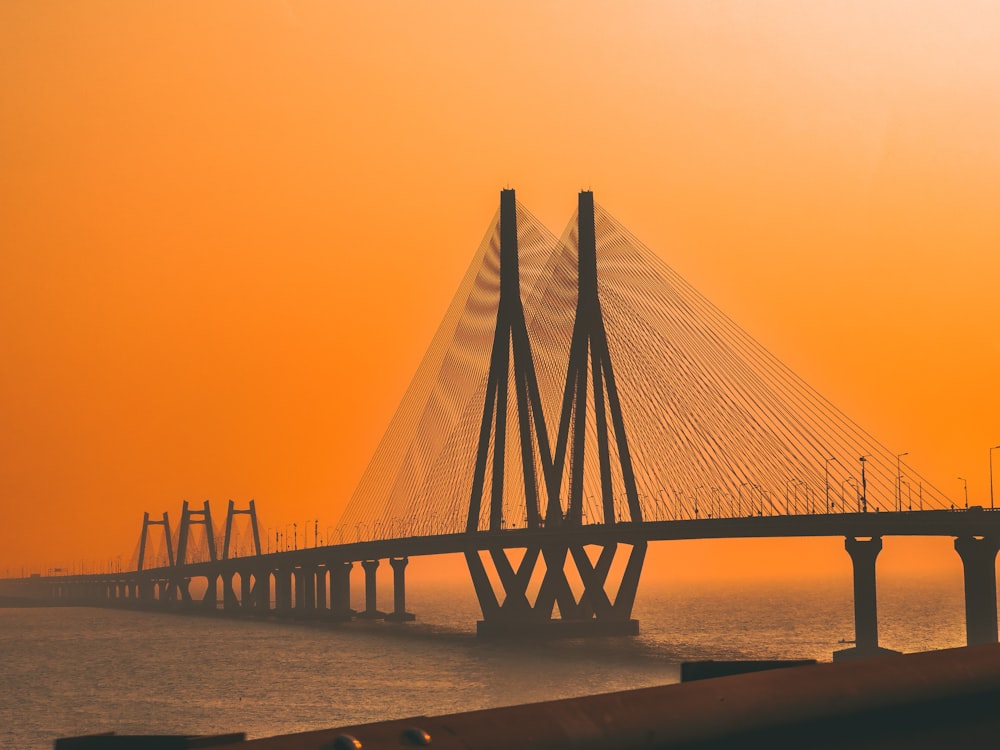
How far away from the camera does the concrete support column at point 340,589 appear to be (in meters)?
146

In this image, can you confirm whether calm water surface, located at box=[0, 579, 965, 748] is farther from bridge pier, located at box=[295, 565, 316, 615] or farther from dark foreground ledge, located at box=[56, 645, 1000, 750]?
dark foreground ledge, located at box=[56, 645, 1000, 750]

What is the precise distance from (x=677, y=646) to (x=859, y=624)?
24066 mm

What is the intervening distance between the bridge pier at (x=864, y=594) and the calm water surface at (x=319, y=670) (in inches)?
182

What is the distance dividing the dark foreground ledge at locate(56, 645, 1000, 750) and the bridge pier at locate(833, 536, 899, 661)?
64.4 metres

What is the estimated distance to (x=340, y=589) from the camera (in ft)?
481

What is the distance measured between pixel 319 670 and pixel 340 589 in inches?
2760

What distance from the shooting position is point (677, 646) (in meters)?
92.6

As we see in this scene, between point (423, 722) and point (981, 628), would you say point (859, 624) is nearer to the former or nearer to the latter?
point (981, 628)

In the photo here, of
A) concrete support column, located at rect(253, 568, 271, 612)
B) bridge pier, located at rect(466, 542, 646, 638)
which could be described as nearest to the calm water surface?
bridge pier, located at rect(466, 542, 646, 638)

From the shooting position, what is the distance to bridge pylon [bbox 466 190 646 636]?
7419 centimetres

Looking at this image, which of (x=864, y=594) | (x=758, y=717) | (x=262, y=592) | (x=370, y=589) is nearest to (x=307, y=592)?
(x=370, y=589)

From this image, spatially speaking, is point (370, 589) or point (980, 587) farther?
point (370, 589)

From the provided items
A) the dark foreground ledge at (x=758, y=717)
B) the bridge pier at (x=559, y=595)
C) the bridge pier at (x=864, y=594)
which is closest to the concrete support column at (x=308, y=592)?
the bridge pier at (x=559, y=595)

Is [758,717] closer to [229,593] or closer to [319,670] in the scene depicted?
[319,670]
